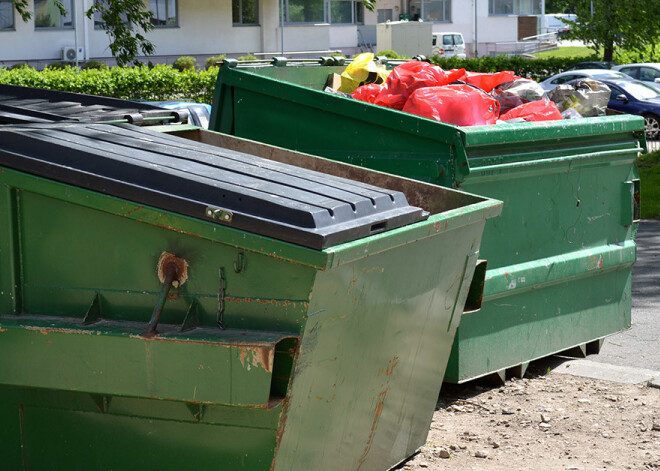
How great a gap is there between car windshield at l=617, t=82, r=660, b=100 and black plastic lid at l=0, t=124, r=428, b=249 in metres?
18.0

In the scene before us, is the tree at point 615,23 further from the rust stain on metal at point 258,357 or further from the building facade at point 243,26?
the rust stain on metal at point 258,357

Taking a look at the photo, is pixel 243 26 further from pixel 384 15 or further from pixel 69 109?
pixel 69 109

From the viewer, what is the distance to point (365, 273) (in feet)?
10.3

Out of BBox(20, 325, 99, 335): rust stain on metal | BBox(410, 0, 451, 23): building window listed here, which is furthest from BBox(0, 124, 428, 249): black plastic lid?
BBox(410, 0, 451, 23): building window

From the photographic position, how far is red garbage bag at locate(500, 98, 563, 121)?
5516 millimetres

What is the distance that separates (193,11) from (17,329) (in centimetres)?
3428

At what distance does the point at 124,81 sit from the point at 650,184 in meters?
11.6

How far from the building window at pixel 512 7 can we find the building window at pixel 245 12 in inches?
751

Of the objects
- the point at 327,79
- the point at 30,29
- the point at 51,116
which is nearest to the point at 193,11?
the point at 30,29

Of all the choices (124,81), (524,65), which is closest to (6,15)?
(124,81)

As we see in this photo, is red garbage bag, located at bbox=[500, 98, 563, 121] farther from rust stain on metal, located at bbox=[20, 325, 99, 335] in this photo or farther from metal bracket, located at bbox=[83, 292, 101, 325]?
rust stain on metal, located at bbox=[20, 325, 99, 335]

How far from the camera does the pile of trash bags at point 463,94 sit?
522cm

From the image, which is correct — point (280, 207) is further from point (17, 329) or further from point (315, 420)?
point (17, 329)

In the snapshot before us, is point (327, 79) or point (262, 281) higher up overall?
point (327, 79)
